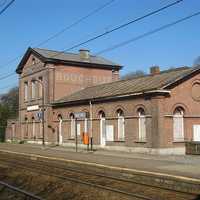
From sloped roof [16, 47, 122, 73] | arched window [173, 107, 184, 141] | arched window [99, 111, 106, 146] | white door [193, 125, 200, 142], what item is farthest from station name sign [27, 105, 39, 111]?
white door [193, 125, 200, 142]

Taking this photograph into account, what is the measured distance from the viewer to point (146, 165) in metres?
20.8

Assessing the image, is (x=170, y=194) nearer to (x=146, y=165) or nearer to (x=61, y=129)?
(x=146, y=165)

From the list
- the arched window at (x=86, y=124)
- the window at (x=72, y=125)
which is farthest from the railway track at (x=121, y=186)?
the window at (x=72, y=125)

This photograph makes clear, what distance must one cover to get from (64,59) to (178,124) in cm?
2021

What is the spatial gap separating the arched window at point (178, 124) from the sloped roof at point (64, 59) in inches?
701

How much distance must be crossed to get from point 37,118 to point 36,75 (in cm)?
487

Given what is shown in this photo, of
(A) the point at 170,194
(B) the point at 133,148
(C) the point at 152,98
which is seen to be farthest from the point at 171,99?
(A) the point at 170,194

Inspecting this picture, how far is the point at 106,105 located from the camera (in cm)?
3422

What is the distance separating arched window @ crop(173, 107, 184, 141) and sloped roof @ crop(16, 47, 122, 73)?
17818 millimetres

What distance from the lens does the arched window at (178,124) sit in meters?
29.5

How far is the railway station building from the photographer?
29078 millimetres

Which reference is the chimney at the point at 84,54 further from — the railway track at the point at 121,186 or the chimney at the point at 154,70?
the railway track at the point at 121,186

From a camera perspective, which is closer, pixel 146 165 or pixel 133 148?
pixel 146 165

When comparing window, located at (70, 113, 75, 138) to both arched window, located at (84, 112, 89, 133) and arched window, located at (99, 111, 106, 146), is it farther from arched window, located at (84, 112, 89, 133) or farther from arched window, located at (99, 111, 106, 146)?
arched window, located at (99, 111, 106, 146)
